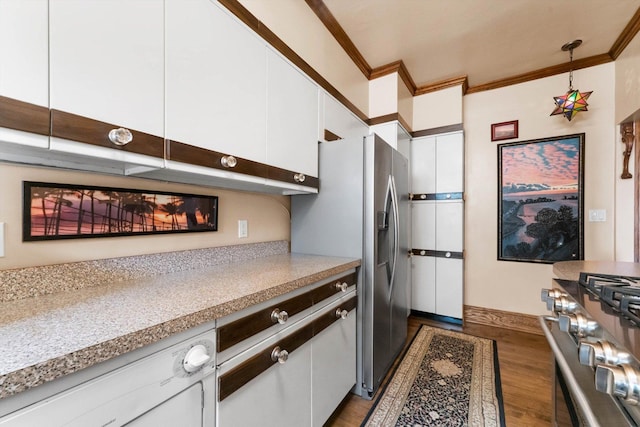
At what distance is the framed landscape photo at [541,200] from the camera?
2646 millimetres

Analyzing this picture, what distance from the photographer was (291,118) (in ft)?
5.31

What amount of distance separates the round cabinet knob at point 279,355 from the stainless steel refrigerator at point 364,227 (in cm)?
78

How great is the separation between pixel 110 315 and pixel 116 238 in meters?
0.54

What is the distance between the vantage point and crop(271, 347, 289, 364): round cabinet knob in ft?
3.36

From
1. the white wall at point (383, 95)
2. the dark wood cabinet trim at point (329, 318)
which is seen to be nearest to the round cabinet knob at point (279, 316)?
the dark wood cabinet trim at point (329, 318)

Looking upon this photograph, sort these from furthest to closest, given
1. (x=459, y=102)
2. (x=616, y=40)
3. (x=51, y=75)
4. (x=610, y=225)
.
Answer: (x=459, y=102)
(x=610, y=225)
(x=616, y=40)
(x=51, y=75)

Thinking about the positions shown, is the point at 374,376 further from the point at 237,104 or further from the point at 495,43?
the point at 495,43

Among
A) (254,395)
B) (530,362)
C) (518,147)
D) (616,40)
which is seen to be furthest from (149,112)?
(616,40)

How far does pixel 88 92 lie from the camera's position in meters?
0.79

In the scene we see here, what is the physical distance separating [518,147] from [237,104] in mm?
3027

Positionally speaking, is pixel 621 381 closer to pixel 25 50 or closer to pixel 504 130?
pixel 25 50

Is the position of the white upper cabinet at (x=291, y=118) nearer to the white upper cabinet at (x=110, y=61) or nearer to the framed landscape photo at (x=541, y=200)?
the white upper cabinet at (x=110, y=61)

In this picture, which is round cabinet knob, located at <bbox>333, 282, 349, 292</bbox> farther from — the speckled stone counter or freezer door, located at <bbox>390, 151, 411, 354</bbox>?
the speckled stone counter

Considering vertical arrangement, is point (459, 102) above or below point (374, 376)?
above
